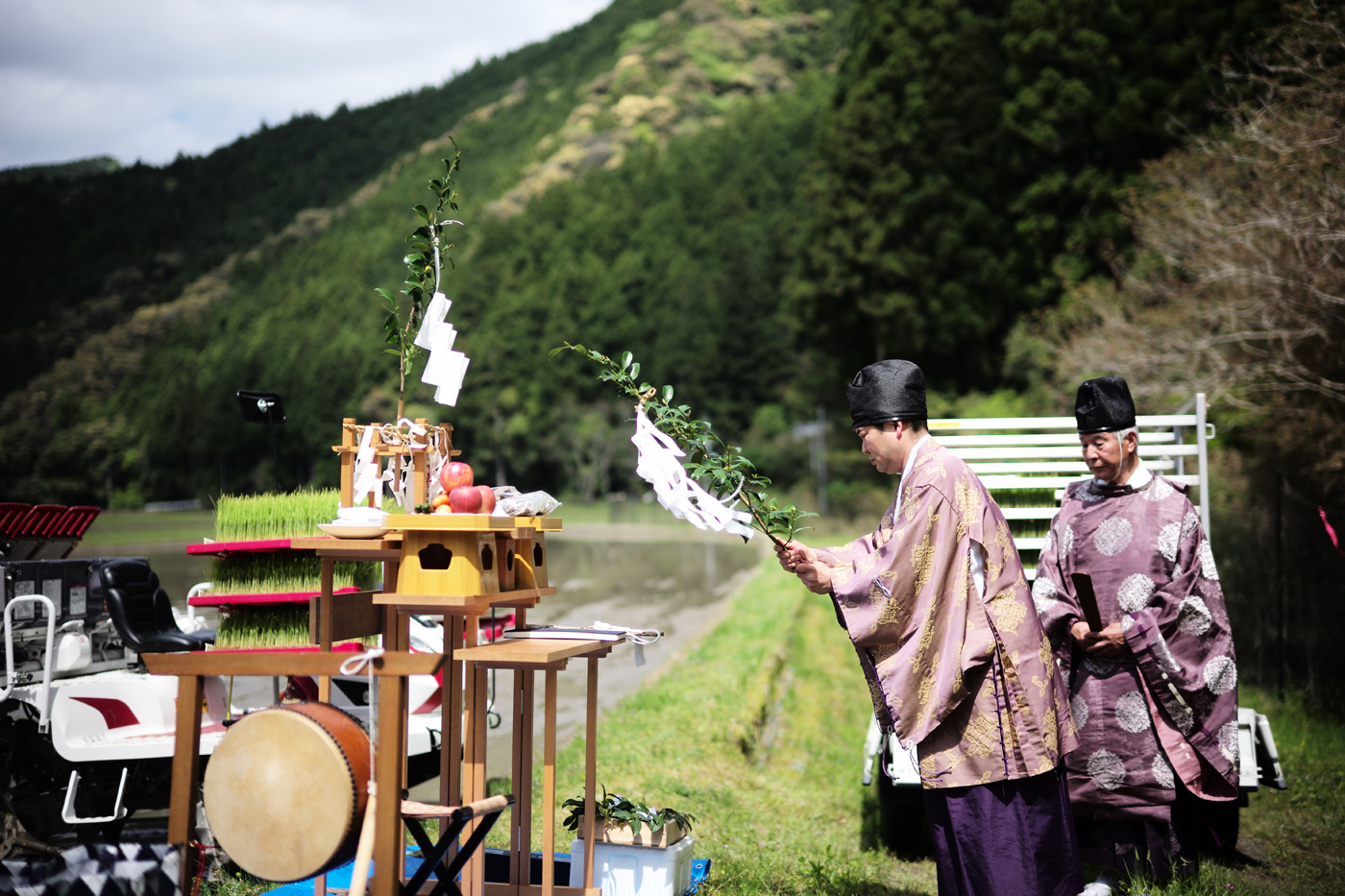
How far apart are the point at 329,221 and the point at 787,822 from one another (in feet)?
373

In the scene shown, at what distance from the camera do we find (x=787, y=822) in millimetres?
6137

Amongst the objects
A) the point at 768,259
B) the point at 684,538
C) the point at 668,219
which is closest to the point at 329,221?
the point at 668,219

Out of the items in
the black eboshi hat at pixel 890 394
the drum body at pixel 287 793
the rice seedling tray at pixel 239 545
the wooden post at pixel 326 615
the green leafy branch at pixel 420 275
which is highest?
the green leafy branch at pixel 420 275

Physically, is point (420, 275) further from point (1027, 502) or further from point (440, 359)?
point (1027, 502)

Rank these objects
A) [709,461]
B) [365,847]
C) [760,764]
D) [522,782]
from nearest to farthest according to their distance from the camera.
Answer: [365,847], [709,461], [522,782], [760,764]

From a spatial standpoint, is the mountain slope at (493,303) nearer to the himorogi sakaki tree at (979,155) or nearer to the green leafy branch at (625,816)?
the himorogi sakaki tree at (979,155)

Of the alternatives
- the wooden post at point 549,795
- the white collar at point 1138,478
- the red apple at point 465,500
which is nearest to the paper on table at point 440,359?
the red apple at point 465,500

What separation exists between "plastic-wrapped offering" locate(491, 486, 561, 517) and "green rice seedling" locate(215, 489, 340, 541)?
189cm

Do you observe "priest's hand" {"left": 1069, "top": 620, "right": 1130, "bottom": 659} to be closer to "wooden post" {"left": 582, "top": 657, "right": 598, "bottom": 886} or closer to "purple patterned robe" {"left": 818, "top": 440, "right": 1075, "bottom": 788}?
"purple patterned robe" {"left": 818, "top": 440, "right": 1075, "bottom": 788}

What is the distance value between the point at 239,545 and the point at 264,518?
0.26m

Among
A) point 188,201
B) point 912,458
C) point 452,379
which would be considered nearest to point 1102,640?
point 912,458

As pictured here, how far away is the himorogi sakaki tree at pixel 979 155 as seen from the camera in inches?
920

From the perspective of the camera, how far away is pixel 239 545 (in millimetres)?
5066

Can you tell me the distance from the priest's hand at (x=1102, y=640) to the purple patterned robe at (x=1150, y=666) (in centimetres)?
3
